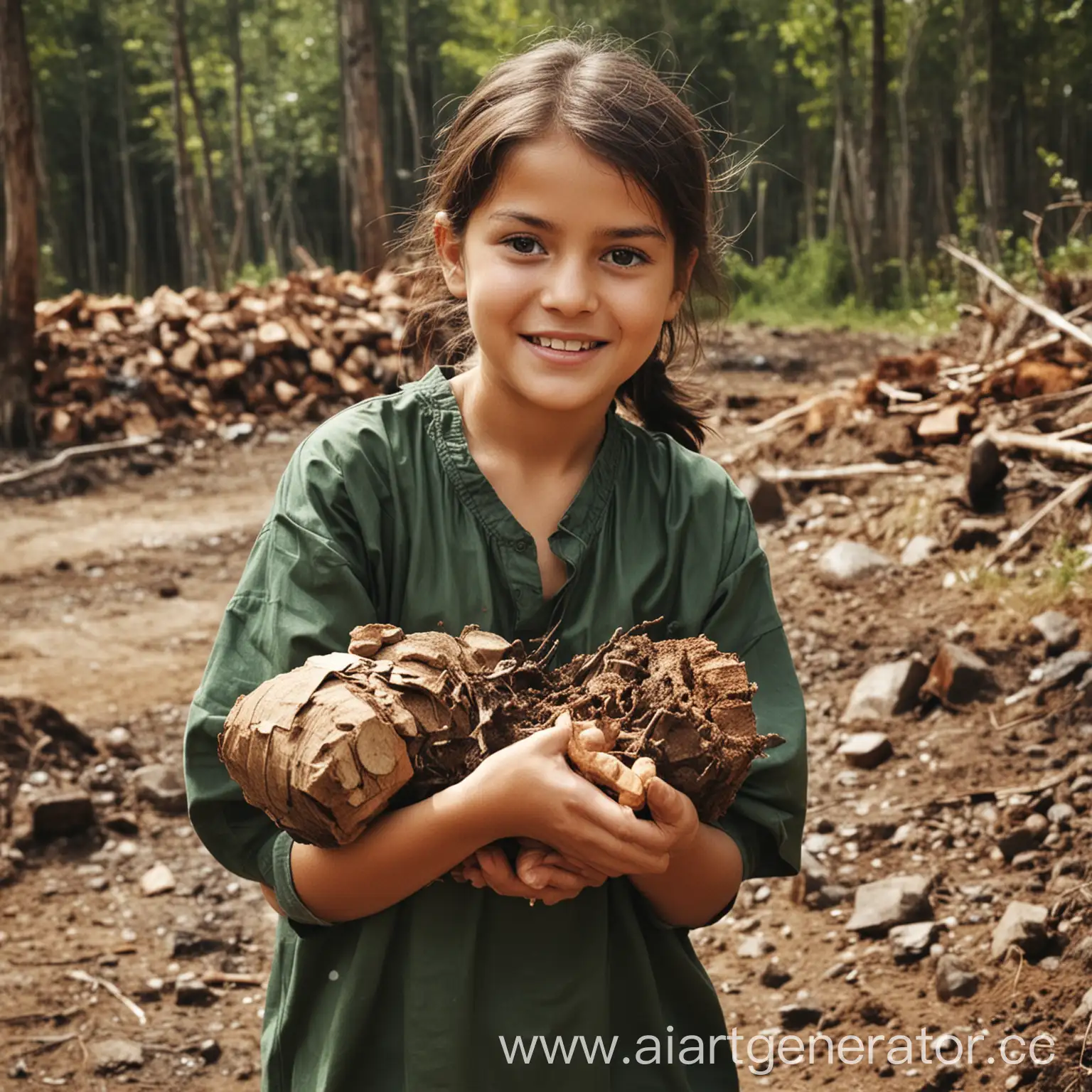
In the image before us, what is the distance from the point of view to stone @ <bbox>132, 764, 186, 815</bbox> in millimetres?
4082

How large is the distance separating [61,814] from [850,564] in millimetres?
3004

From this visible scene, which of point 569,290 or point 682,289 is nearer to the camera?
point 569,290

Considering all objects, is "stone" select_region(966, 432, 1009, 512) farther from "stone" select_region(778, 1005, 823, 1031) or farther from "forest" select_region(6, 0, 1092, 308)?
"forest" select_region(6, 0, 1092, 308)

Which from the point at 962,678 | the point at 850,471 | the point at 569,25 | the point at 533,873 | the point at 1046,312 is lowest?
the point at 962,678

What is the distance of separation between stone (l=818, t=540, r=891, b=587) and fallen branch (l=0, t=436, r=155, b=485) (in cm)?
578

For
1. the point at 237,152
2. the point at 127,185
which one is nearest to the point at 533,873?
the point at 237,152

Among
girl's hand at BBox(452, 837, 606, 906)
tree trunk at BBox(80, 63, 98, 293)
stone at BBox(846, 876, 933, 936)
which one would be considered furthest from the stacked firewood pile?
tree trunk at BBox(80, 63, 98, 293)

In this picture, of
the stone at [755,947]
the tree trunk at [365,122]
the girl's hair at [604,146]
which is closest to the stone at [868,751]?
the stone at [755,947]

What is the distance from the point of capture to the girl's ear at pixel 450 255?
181 cm

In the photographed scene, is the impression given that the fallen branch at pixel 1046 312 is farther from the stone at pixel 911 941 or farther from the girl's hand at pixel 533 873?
the girl's hand at pixel 533 873

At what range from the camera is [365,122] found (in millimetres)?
12805

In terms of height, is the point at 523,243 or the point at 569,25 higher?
the point at 569,25

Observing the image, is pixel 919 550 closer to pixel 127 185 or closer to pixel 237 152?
pixel 237 152

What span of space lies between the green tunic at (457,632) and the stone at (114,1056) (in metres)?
1.40
